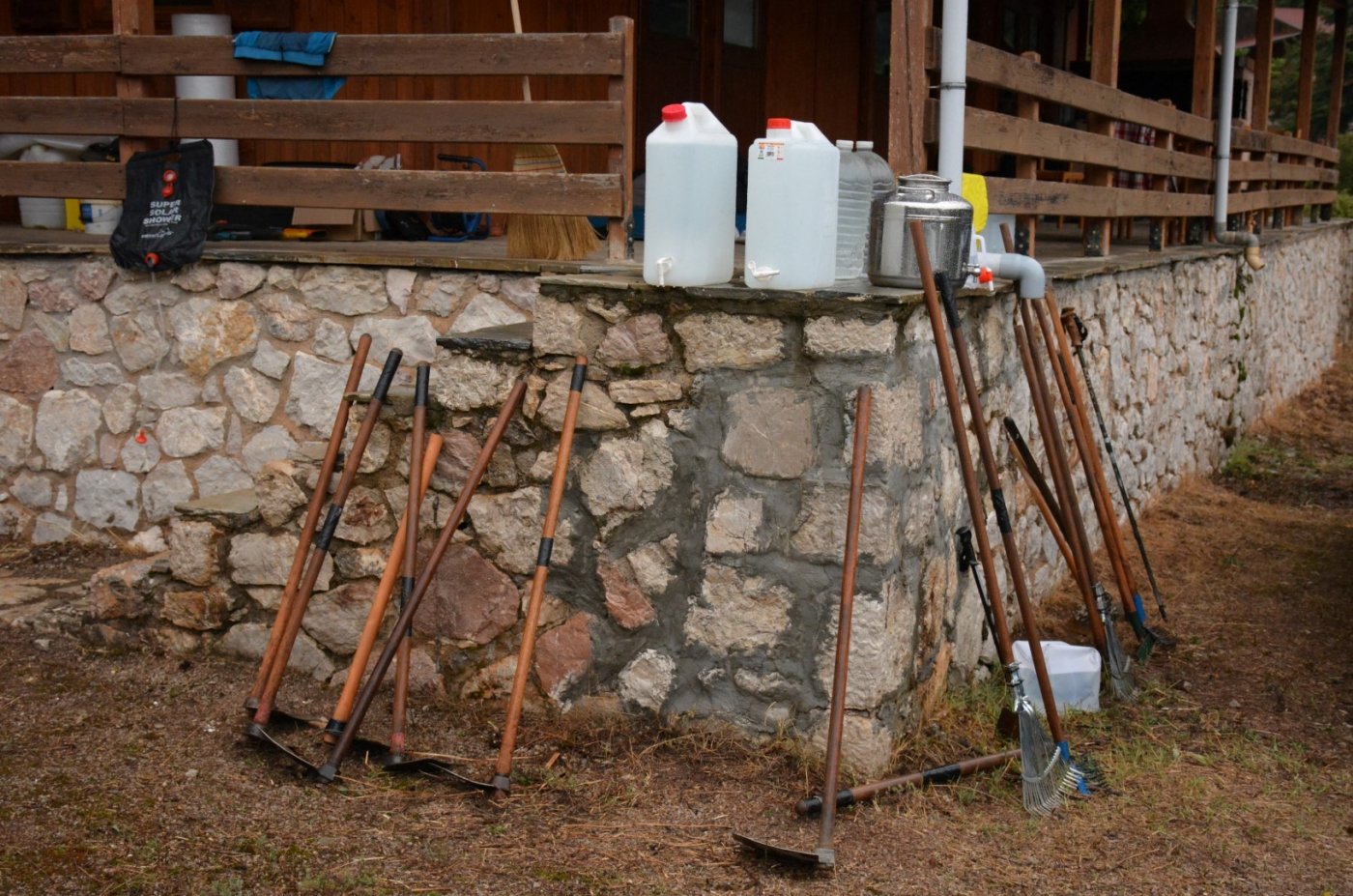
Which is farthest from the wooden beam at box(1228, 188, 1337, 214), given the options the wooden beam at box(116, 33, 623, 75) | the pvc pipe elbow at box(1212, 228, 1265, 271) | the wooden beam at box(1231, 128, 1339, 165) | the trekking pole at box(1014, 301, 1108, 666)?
the wooden beam at box(116, 33, 623, 75)

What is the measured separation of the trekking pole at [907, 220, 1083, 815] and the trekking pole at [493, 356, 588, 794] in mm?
1009

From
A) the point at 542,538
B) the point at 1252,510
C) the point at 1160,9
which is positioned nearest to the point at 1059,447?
the point at 542,538

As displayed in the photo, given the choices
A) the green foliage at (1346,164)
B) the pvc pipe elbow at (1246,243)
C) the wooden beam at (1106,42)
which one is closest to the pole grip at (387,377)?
the wooden beam at (1106,42)

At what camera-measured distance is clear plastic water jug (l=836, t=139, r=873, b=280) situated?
4188 mm

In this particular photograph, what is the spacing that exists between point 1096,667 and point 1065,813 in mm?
891

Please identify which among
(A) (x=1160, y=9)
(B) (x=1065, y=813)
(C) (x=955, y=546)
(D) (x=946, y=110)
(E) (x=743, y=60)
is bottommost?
(B) (x=1065, y=813)

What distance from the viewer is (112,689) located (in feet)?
14.6

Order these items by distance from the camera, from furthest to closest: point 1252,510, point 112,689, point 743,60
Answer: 1. point 743,60
2. point 1252,510
3. point 112,689

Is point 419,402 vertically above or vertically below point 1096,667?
above

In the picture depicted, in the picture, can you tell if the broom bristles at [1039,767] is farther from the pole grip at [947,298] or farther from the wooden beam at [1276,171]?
the wooden beam at [1276,171]

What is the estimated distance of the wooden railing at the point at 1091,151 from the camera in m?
5.13

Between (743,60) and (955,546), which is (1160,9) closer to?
(743,60)

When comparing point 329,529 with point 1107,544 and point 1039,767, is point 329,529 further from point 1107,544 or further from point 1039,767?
point 1107,544

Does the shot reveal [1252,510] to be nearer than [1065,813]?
No
